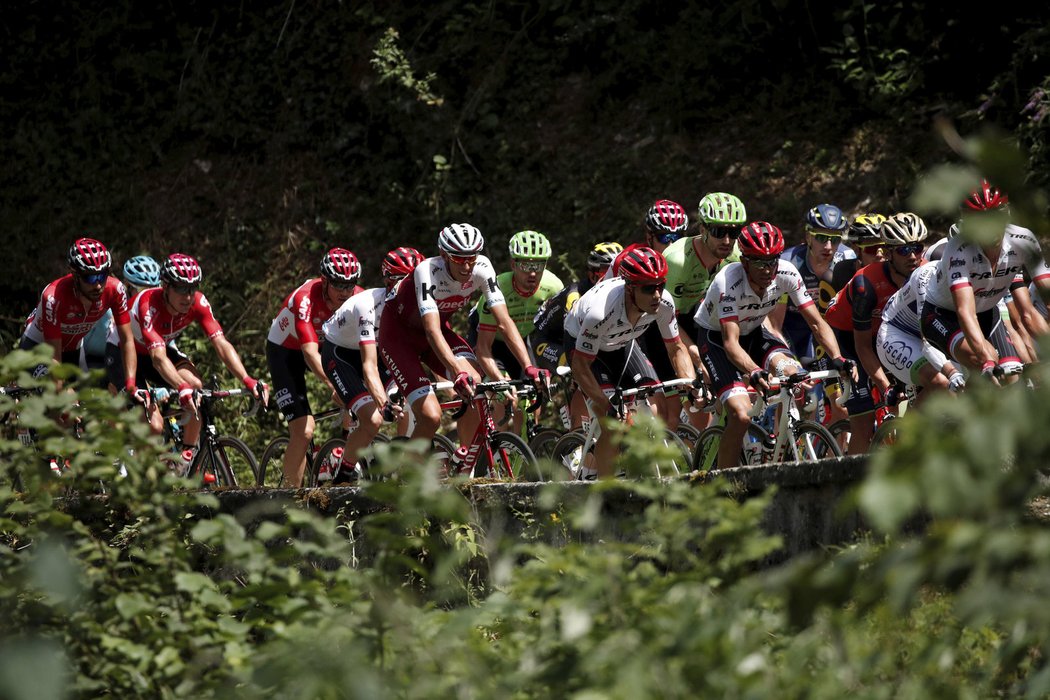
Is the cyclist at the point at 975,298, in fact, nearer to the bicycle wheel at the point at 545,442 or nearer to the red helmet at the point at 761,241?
the red helmet at the point at 761,241

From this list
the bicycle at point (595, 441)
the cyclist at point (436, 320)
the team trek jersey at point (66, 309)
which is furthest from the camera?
the team trek jersey at point (66, 309)

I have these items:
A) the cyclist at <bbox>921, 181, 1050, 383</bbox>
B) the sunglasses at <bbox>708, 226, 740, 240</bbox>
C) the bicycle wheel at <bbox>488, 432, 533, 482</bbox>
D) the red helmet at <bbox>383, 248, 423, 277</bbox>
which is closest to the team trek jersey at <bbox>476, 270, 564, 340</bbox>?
the red helmet at <bbox>383, 248, 423, 277</bbox>

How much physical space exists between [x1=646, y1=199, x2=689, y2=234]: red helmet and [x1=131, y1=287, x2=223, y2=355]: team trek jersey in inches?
160

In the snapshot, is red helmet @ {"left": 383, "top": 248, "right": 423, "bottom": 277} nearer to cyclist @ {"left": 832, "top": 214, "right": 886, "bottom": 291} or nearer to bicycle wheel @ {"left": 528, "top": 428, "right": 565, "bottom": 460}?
bicycle wheel @ {"left": 528, "top": 428, "right": 565, "bottom": 460}

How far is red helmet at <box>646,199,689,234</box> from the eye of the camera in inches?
491

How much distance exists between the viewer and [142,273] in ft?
45.9

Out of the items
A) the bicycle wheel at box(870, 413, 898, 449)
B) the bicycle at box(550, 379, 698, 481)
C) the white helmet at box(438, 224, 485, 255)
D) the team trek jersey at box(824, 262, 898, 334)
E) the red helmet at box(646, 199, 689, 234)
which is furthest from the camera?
the red helmet at box(646, 199, 689, 234)

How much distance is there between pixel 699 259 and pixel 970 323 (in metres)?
3.13

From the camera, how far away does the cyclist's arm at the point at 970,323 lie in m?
8.80

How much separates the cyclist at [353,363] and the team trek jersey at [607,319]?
1.99 m

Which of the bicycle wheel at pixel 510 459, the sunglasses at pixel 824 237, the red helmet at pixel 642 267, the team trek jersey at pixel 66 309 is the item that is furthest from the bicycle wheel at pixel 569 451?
the team trek jersey at pixel 66 309

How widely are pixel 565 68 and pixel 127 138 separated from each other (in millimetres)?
7134

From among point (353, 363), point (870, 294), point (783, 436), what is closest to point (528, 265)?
point (353, 363)

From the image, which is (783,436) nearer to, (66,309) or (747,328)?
(747,328)
